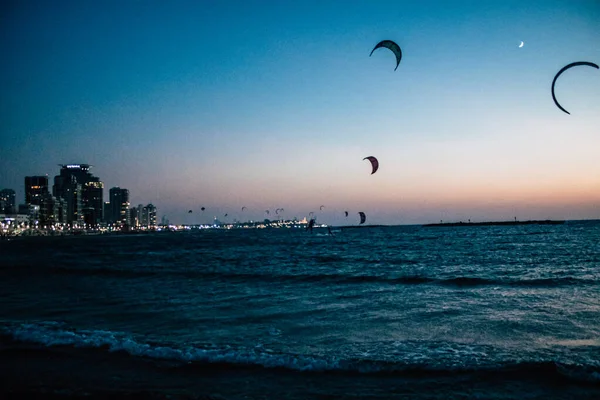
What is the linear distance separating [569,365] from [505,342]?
5.23ft

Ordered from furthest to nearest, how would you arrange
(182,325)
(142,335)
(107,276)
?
(107,276) → (182,325) → (142,335)

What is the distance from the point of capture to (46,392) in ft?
19.1

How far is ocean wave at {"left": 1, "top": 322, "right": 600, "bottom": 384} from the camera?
21.4ft

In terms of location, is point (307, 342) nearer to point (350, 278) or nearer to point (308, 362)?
point (308, 362)

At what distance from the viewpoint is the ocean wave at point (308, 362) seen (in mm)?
6527

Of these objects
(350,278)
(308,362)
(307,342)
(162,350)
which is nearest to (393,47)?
(350,278)

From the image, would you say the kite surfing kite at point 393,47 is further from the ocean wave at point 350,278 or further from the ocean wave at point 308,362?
the ocean wave at point 308,362

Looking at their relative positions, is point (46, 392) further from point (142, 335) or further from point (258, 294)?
point (258, 294)

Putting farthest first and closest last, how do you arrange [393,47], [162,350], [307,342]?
[393,47] < [307,342] < [162,350]

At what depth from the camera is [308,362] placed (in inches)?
273

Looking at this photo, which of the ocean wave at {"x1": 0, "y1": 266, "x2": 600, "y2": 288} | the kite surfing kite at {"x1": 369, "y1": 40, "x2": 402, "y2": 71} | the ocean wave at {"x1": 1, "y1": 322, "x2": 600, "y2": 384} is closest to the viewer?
the ocean wave at {"x1": 1, "y1": 322, "x2": 600, "y2": 384}

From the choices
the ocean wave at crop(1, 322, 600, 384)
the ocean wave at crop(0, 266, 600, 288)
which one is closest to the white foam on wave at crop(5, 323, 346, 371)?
the ocean wave at crop(1, 322, 600, 384)

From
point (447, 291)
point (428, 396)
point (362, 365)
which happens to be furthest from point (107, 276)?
point (428, 396)

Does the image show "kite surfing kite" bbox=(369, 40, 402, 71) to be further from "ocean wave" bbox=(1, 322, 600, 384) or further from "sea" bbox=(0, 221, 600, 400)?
"ocean wave" bbox=(1, 322, 600, 384)
